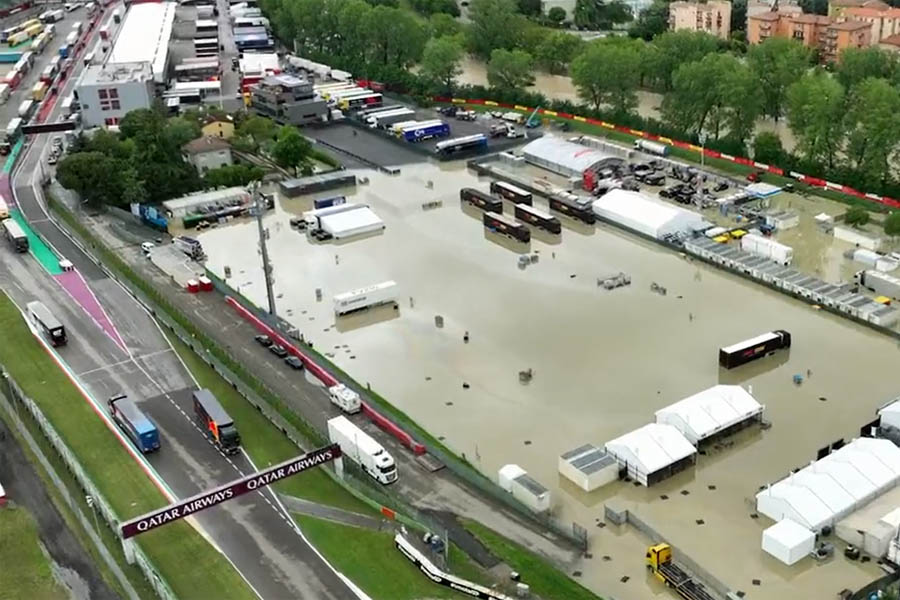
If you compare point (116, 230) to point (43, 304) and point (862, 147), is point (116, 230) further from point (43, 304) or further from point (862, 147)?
point (862, 147)

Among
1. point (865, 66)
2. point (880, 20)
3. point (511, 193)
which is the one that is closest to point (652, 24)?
point (880, 20)

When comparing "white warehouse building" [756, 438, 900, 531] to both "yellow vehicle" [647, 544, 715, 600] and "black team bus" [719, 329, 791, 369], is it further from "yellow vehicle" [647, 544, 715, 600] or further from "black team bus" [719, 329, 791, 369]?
"black team bus" [719, 329, 791, 369]

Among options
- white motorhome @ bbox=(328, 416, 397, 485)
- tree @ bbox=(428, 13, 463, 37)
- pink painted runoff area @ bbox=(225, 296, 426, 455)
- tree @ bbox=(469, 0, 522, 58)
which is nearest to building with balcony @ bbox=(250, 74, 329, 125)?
tree @ bbox=(428, 13, 463, 37)

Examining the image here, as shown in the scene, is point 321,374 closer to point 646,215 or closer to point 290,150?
point 646,215

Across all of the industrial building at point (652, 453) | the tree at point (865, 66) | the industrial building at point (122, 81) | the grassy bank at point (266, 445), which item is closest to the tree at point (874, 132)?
the tree at point (865, 66)

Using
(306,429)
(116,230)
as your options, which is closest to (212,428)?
(306,429)

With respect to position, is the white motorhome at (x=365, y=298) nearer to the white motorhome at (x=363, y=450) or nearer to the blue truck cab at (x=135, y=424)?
the white motorhome at (x=363, y=450)
